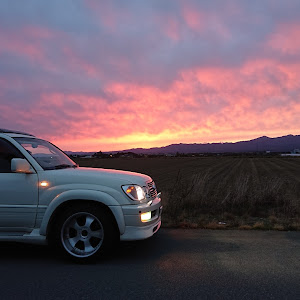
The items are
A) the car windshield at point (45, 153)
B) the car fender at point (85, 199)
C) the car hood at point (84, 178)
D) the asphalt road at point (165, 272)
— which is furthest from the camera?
the car windshield at point (45, 153)

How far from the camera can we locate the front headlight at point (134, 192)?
4398mm

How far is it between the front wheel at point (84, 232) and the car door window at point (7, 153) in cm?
118

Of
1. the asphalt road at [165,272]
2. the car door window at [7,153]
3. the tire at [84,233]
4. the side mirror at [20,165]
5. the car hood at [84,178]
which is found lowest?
the asphalt road at [165,272]

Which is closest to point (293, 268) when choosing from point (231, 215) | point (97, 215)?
point (97, 215)

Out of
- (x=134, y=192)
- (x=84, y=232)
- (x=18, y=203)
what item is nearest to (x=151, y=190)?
(x=134, y=192)

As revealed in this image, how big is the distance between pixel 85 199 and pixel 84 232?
1.63ft

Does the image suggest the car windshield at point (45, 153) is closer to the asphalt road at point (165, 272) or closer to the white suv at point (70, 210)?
the white suv at point (70, 210)

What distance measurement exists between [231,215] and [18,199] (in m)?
5.57

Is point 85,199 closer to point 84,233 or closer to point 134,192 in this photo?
point 84,233

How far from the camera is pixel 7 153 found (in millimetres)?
4668

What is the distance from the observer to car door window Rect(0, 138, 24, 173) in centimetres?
457

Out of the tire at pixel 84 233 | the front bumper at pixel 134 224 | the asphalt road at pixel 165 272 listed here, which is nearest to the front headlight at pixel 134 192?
the front bumper at pixel 134 224

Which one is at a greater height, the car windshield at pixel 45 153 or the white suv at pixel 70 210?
the car windshield at pixel 45 153

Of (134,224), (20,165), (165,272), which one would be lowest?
(165,272)
